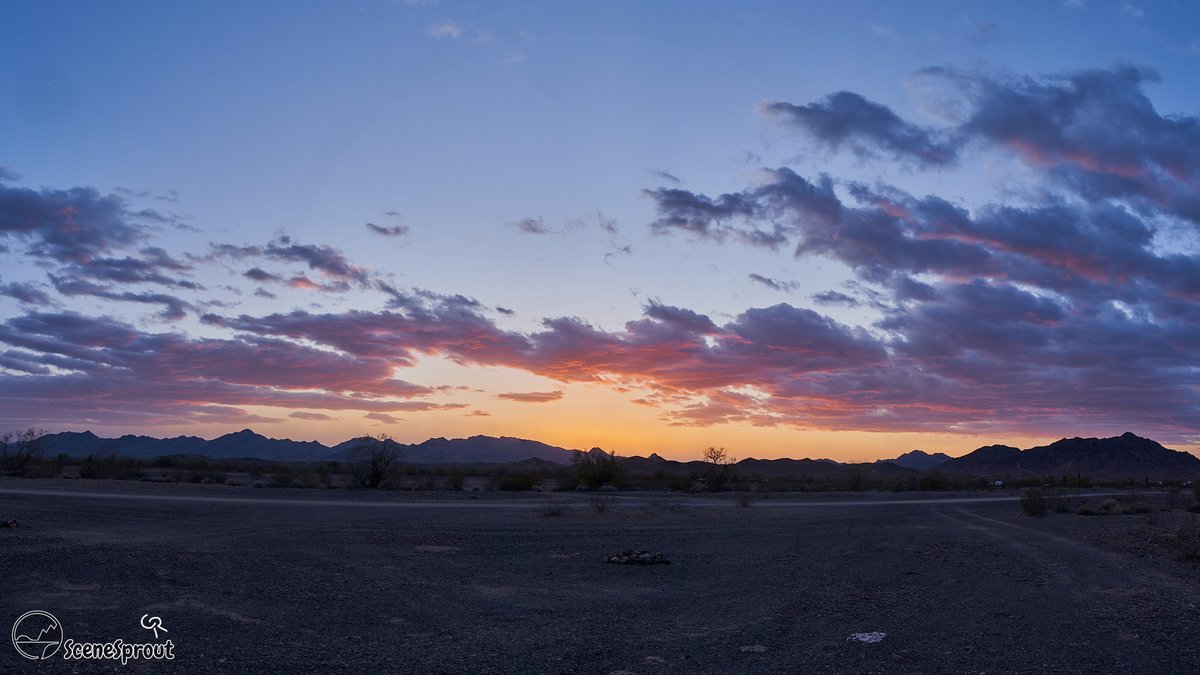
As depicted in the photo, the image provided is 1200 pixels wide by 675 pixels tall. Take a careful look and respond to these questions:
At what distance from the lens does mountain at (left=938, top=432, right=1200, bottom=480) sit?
140875 millimetres

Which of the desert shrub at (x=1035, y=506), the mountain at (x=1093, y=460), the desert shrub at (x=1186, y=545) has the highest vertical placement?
the mountain at (x=1093, y=460)

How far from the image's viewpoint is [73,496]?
30.0 metres

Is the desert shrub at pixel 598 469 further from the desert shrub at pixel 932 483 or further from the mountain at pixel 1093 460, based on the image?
the mountain at pixel 1093 460

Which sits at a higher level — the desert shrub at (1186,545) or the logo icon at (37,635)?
the desert shrub at (1186,545)

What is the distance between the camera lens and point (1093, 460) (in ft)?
484

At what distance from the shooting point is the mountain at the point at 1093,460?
141m

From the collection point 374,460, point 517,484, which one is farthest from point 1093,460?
point 374,460

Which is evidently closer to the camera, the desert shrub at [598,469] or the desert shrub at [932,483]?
the desert shrub at [598,469]

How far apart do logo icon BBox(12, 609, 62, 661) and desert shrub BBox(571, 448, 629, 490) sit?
45.5m

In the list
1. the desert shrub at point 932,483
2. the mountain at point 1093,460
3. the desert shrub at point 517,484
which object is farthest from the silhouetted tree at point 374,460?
the mountain at point 1093,460

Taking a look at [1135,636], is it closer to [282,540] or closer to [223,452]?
[282,540]

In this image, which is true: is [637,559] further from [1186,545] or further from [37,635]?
[1186,545]

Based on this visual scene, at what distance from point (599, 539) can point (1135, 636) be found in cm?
1375

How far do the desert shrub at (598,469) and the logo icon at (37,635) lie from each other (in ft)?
149
